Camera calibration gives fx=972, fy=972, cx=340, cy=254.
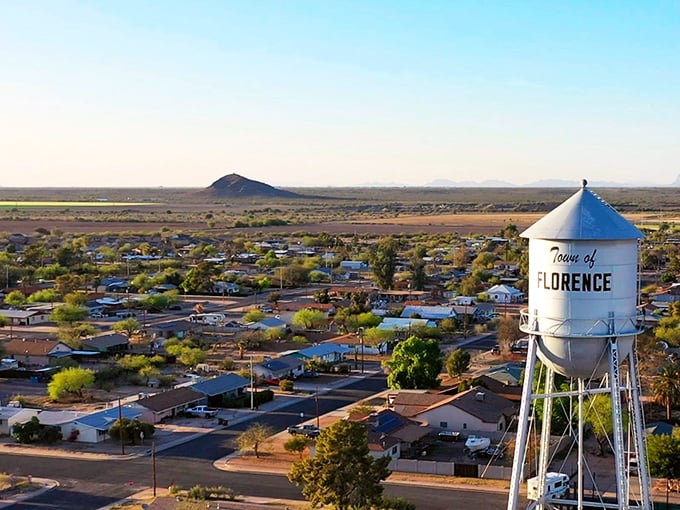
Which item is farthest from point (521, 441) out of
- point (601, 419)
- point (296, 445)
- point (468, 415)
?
point (468, 415)

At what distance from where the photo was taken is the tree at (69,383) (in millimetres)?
58219

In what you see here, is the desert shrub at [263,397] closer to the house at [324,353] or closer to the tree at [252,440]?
the house at [324,353]

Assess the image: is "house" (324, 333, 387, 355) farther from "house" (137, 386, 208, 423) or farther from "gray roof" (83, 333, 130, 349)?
"house" (137, 386, 208, 423)

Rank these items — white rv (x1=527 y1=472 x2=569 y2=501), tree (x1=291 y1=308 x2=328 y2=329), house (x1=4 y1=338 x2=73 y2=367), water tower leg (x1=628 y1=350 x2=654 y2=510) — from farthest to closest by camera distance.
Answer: tree (x1=291 y1=308 x2=328 y2=329) → house (x1=4 y1=338 x2=73 y2=367) → white rv (x1=527 y1=472 x2=569 y2=501) → water tower leg (x1=628 y1=350 x2=654 y2=510)

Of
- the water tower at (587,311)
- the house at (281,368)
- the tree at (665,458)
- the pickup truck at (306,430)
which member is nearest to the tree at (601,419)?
the tree at (665,458)

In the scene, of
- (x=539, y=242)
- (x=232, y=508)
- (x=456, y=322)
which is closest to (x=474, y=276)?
(x=456, y=322)

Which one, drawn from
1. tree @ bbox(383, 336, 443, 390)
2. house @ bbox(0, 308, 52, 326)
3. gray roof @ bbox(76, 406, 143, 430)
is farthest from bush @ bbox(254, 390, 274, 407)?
house @ bbox(0, 308, 52, 326)

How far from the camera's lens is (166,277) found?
116 metres

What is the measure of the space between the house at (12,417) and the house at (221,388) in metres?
9.52

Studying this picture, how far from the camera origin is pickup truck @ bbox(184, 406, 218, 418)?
177ft

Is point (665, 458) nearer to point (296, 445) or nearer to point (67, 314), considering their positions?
point (296, 445)

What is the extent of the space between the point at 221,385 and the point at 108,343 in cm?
1880

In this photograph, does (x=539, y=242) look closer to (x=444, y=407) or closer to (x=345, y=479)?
(x=345, y=479)

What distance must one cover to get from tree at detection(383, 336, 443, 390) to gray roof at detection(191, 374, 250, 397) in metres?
9.06
